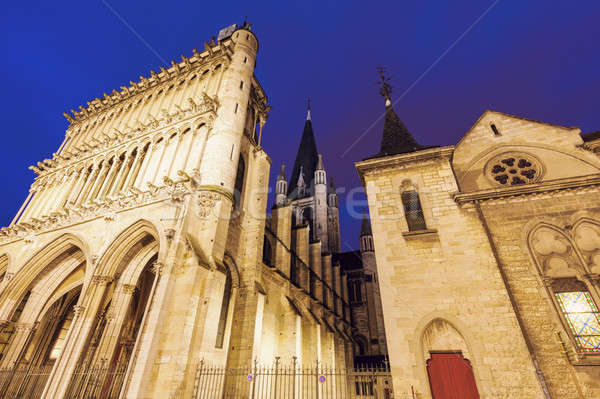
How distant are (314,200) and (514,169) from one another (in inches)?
1260

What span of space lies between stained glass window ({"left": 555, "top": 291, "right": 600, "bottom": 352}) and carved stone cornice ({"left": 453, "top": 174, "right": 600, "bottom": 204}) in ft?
9.40

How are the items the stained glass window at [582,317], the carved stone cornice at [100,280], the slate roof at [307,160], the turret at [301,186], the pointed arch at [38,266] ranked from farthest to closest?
the slate roof at [307,160] < the turret at [301,186] < the pointed arch at [38,266] < the carved stone cornice at [100,280] < the stained glass window at [582,317]

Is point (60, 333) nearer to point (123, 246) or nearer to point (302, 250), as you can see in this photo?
point (123, 246)

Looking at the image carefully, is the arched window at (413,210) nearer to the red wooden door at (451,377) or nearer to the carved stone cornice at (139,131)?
the red wooden door at (451,377)

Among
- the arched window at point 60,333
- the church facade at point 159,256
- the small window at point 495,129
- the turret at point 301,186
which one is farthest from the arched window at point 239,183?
the turret at point 301,186

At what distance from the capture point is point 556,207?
26.3 ft

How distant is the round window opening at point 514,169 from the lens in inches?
357

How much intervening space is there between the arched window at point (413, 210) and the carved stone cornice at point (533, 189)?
44.7 inches

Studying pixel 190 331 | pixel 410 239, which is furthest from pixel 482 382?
pixel 190 331

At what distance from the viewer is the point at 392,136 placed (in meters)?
12.2

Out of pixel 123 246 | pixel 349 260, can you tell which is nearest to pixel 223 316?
pixel 123 246

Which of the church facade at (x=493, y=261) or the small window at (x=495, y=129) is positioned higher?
the small window at (x=495, y=129)

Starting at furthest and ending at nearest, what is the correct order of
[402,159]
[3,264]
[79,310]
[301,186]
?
[301,186], [3,264], [402,159], [79,310]

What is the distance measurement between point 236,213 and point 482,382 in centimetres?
994
